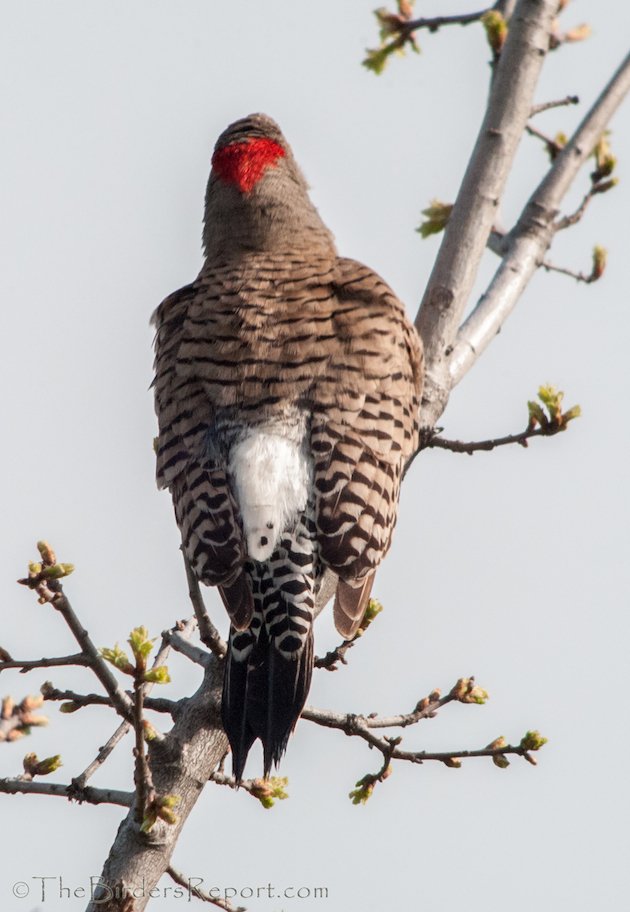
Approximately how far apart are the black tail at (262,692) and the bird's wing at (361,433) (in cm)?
24

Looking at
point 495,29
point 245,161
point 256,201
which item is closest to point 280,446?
point 256,201

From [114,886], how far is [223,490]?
61.7 inches

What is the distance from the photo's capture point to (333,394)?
507 cm

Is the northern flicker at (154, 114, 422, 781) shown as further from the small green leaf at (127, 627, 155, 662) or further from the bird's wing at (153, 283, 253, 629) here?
the small green leaf at (127, 627, 155, 662)

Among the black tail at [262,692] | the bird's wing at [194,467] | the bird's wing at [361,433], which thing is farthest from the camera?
the bird's wing at [361,433]

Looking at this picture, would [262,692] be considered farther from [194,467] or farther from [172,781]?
[194,467]

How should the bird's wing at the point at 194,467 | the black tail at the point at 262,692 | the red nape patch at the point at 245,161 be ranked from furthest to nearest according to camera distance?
the red nape patch at the point at 245,161 → the bird's wing at the point at 194,467 → the black tail at the point at 262,692

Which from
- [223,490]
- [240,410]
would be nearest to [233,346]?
[240,410]

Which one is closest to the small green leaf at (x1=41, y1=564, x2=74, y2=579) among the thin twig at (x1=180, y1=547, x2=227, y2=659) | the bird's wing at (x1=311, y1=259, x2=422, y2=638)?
the thin twig at (x1=180, y1=547, x2=227, y2=659)

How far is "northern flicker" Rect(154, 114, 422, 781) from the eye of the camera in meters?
4.46

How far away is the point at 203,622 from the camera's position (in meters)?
4.39

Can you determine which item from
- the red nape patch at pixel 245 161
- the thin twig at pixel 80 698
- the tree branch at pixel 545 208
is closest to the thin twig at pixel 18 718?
the thin twig at pixel 80 698

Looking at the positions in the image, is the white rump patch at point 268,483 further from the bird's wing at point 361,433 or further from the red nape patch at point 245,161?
the red nape patch at point 245,161

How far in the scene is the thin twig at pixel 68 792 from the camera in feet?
12.9
